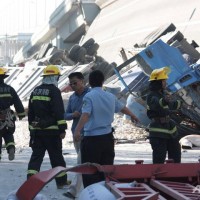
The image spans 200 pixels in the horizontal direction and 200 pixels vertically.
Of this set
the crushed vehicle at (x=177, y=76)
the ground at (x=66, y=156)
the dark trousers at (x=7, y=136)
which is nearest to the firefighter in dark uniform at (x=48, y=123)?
the ground at (x=66, y=156)

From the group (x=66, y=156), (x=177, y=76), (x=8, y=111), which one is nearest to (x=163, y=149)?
(x=8, y=111)

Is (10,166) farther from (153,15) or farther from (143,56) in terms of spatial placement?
(153,15)

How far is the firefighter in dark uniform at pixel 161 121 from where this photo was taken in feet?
22.2

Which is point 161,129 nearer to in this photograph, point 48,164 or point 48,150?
point 48,150

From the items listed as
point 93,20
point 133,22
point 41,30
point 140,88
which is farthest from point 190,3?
point 41,30

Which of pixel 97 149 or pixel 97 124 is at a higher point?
pixel 97 124

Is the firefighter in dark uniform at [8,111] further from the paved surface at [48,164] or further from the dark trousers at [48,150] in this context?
the dark trousers at [48,150]

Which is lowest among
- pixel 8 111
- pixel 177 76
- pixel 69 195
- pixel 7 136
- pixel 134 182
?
pixel 69 195

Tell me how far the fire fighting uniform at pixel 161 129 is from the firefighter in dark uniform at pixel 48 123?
3.25 feet

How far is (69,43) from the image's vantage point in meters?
40.5

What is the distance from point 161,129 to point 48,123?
1.27 meters

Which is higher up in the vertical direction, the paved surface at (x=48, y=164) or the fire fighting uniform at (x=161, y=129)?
the fire fighting uniform at (x=161, y=129)

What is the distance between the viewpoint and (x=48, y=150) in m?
7.23

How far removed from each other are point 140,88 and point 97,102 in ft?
24.9
